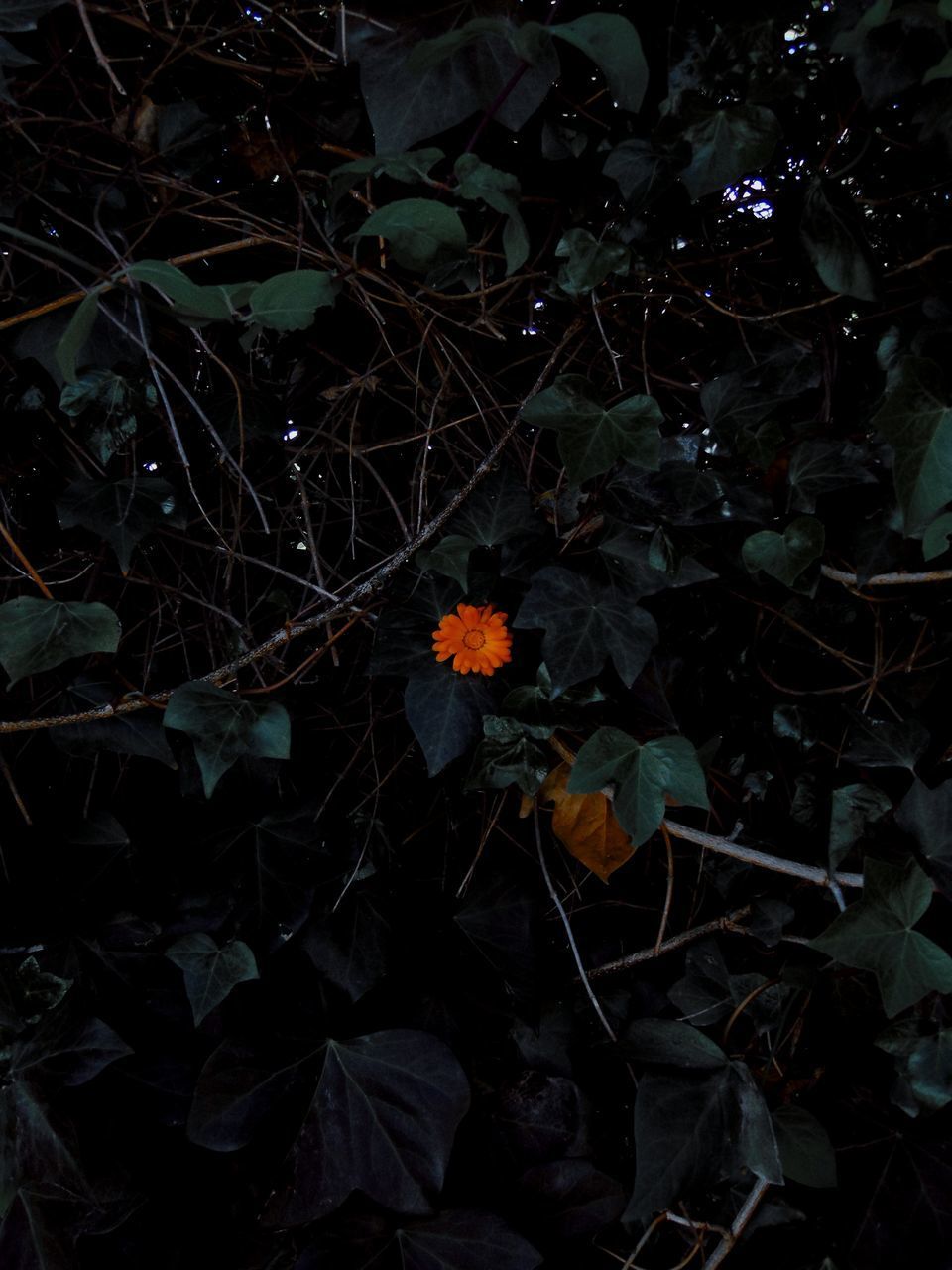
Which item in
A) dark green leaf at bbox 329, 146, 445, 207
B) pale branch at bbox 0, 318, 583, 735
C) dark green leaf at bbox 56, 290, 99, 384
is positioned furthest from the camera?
pale branch at bbox 0, 318, 583, 735

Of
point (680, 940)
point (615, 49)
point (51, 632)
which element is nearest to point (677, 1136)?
point (680, 940)

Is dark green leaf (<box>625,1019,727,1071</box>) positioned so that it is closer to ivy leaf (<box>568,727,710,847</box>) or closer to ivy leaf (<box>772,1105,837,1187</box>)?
ivy leaf (<box>772,1105,837,1187</box>)

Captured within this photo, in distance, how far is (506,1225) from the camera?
0.89m

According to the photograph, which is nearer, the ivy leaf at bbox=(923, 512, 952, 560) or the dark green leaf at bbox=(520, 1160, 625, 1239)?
the ivy leaf at bbox=(923, 512, 952, 560)

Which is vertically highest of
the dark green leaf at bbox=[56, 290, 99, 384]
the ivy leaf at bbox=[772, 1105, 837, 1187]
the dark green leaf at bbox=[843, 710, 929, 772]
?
the dark green leaf at bbox=[56, 290, 99, 384]

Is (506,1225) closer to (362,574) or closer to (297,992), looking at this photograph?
(297,992)

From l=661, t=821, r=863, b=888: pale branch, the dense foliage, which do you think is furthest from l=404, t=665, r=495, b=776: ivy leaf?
l=661, t=821, r=863, b=888: pale branch

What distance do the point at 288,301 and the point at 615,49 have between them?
0.35m

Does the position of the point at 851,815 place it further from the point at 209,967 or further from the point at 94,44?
the point at 94,44

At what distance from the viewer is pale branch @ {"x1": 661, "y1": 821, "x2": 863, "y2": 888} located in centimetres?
89

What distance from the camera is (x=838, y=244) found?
851mm

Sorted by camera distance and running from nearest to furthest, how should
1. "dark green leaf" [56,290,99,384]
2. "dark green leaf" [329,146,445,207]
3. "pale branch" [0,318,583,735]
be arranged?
"dark green leaf" [56,290,99,384], "dark green leaf" [329,146,445,207], "pale branch" [0,318,583,735]

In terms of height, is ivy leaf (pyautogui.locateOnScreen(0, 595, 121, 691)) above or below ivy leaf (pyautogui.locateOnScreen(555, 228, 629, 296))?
below

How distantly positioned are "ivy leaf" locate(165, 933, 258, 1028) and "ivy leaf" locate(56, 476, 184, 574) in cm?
40
